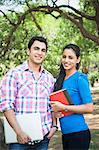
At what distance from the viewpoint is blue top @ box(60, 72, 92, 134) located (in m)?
3.52

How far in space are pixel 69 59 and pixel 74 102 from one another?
0.41 m

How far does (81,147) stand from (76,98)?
1.49ft

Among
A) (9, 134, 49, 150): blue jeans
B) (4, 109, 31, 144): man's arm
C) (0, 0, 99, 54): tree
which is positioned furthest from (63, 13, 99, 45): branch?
(4, 109, 31, 144): man's arm

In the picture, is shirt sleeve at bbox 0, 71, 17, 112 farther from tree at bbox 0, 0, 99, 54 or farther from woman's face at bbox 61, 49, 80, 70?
tree at bbox 0, 0, 99, 54

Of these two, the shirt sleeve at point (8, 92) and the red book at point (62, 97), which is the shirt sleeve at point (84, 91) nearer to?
the red book at point (62, 97)

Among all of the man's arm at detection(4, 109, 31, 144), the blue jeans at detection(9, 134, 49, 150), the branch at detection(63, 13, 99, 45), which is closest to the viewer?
the man's arm at detection(4, 109, 31, 144)

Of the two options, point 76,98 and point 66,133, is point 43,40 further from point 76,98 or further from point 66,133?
point 66,133

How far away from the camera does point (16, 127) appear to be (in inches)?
132

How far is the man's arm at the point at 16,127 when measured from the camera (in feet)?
11.0

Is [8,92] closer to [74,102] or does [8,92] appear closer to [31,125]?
[31,125]

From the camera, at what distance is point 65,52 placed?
372 centimetres

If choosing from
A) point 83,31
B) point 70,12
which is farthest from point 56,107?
point 70,12

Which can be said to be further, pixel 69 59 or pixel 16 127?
pixel 69 59

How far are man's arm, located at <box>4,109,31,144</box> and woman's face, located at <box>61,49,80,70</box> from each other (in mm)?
683
